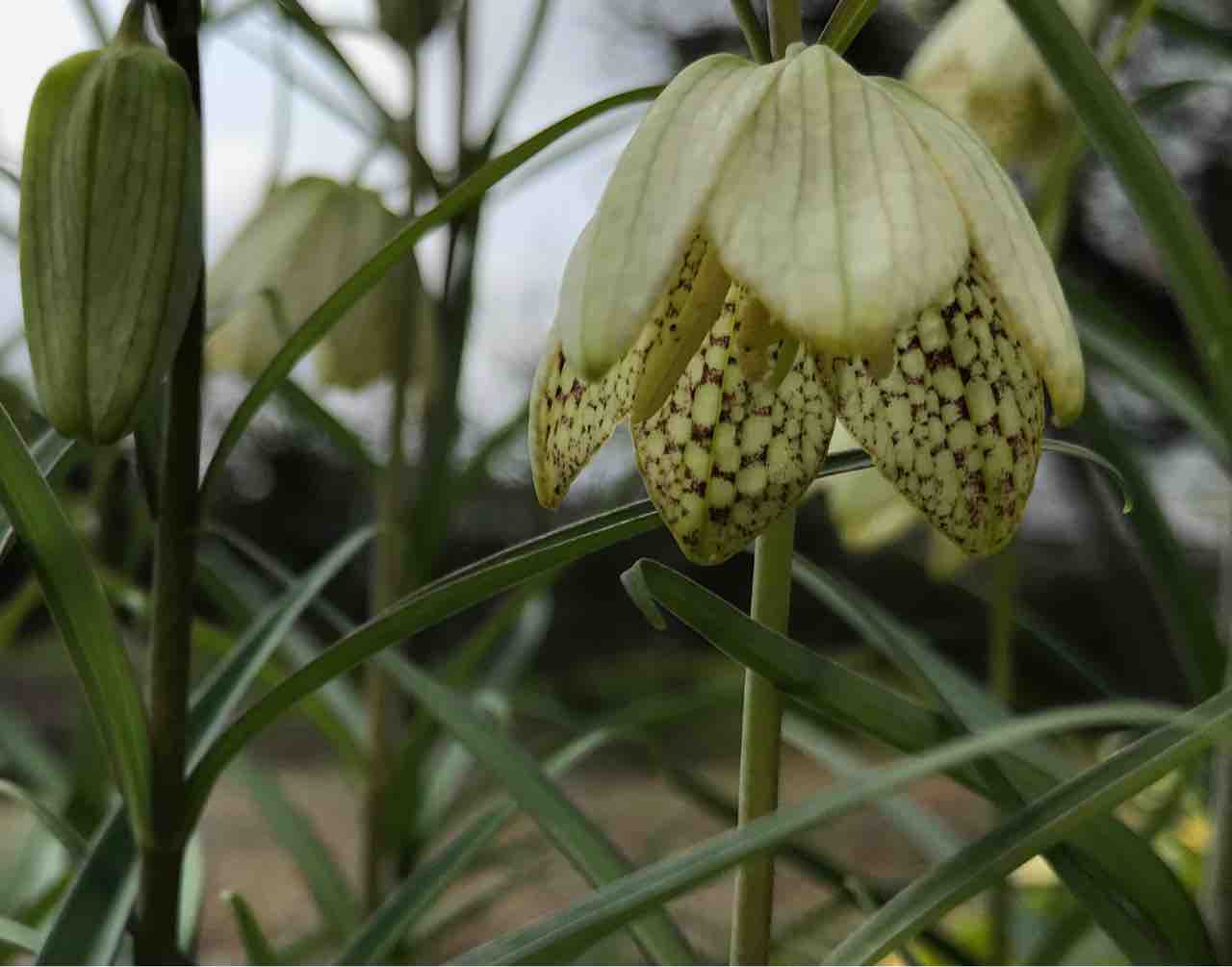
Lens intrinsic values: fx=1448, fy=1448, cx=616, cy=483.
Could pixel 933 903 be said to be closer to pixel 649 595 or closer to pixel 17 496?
pixel 649 595

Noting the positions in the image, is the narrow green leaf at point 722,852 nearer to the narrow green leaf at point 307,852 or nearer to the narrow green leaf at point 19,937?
the narrow green leaf at point 19,937

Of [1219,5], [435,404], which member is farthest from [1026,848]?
[1219,5]

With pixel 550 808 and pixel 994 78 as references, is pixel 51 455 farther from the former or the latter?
pixel 994 78

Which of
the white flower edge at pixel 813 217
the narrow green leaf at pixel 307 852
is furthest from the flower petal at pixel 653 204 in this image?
the narrow green leaf at pixel 307 852

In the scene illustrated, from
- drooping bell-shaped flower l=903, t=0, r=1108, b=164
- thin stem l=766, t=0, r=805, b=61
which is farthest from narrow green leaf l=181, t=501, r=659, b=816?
drooping bell-shaped flower l=903, t=0, r=1108, b=164

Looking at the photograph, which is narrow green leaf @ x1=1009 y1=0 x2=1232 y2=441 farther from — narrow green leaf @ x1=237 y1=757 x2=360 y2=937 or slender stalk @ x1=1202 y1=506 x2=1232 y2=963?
narrow green leaf @ x1=237 y1=757 x2=360 y2=937
